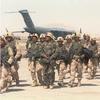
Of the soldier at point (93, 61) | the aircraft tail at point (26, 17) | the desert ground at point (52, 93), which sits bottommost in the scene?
the desert ground at point (52, 93)

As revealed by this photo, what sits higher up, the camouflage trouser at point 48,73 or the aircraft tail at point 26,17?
the aircraft tail at point 26,17

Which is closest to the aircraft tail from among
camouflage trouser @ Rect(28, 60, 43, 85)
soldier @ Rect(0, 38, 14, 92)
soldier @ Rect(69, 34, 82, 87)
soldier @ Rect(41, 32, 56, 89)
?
camouflage trouser @ Rect(28, 60, 43, 85)

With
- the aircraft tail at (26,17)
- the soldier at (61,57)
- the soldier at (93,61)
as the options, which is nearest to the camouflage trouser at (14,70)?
the soldier at (61,57)

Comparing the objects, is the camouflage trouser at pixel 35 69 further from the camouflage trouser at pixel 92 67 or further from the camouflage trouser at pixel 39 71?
the camouflage trouser at pixel 92 67

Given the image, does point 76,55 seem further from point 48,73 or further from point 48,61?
point 48,73

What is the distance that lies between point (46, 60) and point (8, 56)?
1.31 meters

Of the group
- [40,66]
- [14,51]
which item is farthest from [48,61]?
[14,51]

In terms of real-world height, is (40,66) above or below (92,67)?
above

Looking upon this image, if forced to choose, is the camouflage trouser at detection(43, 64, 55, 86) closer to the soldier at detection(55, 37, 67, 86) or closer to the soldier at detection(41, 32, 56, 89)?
the soldier at detection(41, 32, 56, 89)

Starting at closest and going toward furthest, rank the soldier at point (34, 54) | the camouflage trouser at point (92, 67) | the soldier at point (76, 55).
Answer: the soldier at point (76, 55)
the soldier at point (34, 54)
the camouflage trouser at point (92, 67)

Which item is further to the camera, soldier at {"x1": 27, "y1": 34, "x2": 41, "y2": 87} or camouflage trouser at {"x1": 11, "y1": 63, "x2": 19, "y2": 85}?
camouflage trouser at {"x1": 11, "y1": 63, "x2": 19, "y2": 85}

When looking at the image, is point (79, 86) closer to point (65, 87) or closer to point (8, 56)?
point (65, 87)

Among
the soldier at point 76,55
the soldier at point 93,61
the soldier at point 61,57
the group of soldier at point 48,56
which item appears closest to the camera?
the group of soldier at point 48,56

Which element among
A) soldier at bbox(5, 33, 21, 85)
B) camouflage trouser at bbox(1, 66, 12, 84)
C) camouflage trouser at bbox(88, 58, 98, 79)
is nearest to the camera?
camouflage trouser at bbox(1, 66, 12, 84)
